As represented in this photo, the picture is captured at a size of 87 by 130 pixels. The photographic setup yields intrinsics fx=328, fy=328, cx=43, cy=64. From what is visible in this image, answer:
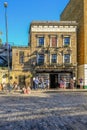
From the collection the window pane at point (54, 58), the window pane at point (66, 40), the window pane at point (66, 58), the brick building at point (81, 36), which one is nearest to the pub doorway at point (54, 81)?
the window pane at point (54, 58)

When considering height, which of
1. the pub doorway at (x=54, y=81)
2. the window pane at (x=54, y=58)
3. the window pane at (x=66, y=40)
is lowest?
the pub doorway at (x=54, y=81)

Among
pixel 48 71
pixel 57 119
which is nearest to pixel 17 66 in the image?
pixel 48 71

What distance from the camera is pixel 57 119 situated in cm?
1118

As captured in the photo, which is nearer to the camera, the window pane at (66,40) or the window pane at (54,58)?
the window pane at (54,58)

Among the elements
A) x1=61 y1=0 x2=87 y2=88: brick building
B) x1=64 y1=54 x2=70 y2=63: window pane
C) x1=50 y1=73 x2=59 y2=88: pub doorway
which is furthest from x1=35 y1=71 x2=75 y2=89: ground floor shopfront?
x1=61 y1=0 x2=87 y2=88: brick building

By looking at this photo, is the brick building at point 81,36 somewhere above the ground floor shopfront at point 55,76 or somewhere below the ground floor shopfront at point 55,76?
above

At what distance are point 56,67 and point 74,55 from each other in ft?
10.4

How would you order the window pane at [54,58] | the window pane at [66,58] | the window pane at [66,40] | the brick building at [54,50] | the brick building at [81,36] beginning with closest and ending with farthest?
the brick building at [81,36], the brick building at [54,50], the window pane at [54,58], the window pane at [66,58], the window pane at [66,40]

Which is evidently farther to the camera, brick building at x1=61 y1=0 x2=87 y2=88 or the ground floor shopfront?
the ground floor shopfront

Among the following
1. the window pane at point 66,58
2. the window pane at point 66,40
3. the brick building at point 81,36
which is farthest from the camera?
the window pane at point 66,40

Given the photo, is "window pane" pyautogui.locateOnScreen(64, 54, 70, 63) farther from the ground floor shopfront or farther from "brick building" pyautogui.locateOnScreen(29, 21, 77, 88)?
the ground floor shopfront

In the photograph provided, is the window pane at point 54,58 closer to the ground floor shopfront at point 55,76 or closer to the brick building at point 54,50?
the brick building at point 54,50

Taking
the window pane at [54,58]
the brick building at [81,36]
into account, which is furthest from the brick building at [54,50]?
the brick building at [81,36]

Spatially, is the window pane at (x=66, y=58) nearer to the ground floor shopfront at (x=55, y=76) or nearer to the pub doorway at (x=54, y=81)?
the ground floor shopfront at (x=55, y=76)
